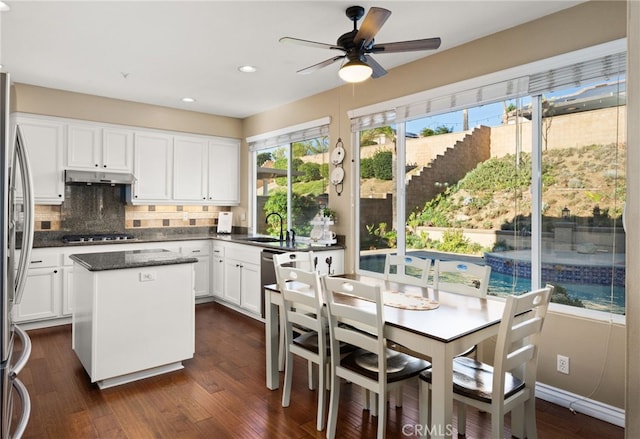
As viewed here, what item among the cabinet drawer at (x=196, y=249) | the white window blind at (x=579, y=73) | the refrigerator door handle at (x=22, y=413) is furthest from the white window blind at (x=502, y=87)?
the refrigerator door handle at (x=22, y=413)

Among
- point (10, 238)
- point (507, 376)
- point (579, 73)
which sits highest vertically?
point (579, 73)

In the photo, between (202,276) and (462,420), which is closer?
(462,420)

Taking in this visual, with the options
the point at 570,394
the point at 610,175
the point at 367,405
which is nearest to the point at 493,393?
the point at 367,405

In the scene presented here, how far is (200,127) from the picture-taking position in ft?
18.7

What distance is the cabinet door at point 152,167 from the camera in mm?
5156

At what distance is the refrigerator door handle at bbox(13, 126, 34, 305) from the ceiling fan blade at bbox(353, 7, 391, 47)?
1.75 metres

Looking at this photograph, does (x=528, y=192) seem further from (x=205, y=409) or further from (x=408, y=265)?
(x=205, y=409)

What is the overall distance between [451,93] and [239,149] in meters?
3.56

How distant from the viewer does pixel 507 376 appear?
2.13m

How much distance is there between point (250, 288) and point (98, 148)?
8.16 ft

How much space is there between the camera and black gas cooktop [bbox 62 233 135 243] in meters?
4.59

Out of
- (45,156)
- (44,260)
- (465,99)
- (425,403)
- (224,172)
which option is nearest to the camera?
(425,403)

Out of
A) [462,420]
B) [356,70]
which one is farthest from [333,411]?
[356,70]

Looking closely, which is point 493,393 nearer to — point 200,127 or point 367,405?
point 367,405
